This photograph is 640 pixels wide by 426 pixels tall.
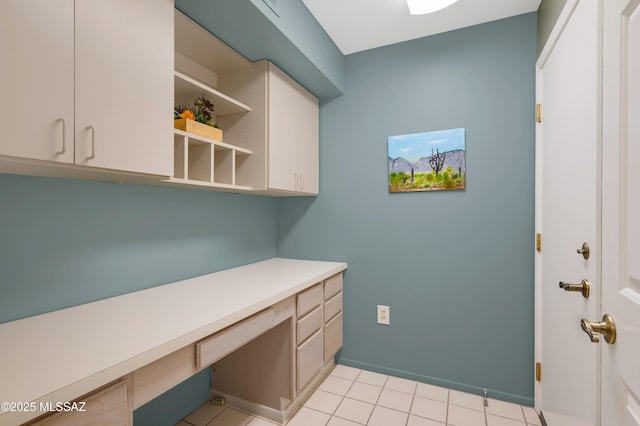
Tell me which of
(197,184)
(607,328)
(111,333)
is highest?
(197,184)

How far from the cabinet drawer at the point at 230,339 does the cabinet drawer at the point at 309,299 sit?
303 millimetres

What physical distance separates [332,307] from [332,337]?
0.22m

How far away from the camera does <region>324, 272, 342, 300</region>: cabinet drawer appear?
2.15 metres

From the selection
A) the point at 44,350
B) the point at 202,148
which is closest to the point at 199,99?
the point at 202,148

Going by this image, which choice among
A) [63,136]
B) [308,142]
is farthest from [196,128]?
[308,142]

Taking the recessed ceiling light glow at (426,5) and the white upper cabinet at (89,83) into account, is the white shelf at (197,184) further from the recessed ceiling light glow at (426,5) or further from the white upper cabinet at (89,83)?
the recessed ceiling light glow at (426,5)

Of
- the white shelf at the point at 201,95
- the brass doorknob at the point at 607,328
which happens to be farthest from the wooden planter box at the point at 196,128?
the brass doorknob at the point at 607,328

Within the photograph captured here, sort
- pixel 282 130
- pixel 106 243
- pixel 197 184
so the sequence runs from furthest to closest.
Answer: pixel 282 130
pixel 197 184
pixel 106 243

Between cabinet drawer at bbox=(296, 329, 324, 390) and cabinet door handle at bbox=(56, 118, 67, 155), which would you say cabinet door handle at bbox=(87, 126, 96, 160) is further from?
cabinet drawer at bbox=(296, 329, 324, 390)

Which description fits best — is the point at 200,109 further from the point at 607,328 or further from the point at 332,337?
the point at 607,328

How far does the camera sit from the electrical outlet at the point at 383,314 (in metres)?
2.32

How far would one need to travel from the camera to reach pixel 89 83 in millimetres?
1003

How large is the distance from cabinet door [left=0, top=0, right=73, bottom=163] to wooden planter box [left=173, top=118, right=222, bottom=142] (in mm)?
571

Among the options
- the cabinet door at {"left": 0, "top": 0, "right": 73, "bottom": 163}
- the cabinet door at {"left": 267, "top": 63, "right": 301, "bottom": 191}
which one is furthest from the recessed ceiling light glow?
the cabinet door at {"left": 0, "top": 0, "right": 73, "bottom": 163}
